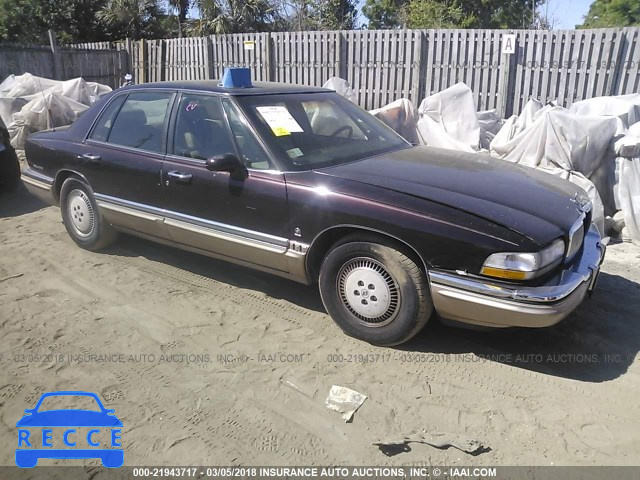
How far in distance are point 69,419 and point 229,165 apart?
1830mm

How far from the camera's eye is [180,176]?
4082 millimetres

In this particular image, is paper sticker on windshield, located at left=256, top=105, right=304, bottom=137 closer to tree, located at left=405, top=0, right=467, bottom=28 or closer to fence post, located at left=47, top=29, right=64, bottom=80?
fence post, located at left=47, top=29, right=64, bottom=80

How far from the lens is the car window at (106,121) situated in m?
4.81

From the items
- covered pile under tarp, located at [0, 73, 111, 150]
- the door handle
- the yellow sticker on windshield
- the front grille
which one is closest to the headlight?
the front grille

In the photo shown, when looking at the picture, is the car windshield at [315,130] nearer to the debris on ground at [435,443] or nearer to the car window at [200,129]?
the car window at [200,129]

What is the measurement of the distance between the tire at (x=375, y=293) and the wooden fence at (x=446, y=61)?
709 cm

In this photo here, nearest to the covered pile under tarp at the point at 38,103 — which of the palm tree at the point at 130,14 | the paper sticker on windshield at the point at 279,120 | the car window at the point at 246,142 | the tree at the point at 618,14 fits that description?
the car window at the point at 246,142

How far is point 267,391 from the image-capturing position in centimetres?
312

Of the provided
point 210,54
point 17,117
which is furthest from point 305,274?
point 210,54

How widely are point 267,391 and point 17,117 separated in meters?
8.68

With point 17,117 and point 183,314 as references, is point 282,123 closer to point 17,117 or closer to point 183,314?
point 183,314

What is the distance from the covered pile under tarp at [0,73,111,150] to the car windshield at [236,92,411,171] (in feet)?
22.2

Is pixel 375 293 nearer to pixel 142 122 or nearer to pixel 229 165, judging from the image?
pixel 229 165

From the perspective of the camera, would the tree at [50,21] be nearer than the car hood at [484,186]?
No
